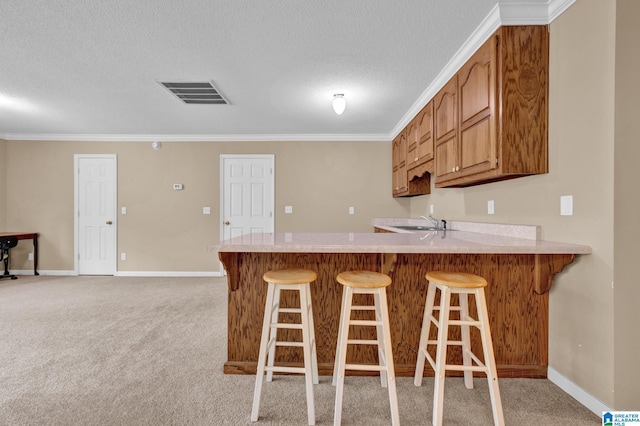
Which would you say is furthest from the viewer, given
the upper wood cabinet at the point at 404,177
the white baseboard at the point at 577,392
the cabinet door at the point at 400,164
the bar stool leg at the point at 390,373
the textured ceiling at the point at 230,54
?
the cabinet door at the point at 400,164

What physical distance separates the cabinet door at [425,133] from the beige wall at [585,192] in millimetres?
1137

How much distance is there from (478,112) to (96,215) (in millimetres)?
5515

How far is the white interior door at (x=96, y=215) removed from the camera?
4.75 metres

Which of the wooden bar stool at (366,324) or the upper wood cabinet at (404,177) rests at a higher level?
the upper wood cabinet at (404,177)

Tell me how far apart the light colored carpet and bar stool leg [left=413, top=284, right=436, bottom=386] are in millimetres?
74

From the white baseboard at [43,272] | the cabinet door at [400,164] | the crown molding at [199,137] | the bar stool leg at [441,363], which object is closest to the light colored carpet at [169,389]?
the bar stool leg at [441,363]

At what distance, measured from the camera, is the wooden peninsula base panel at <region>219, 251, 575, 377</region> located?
1.88m

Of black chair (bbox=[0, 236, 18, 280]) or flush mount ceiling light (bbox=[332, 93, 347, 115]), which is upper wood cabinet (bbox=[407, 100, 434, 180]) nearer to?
flush mount ceiling light (bbox=[332, 93, 347, 115])

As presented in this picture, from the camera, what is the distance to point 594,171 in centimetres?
153

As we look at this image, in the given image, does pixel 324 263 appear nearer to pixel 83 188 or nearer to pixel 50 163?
pixel 83 188

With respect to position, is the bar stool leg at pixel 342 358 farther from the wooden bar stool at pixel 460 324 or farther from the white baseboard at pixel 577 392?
the white baseboard at pixel 577 392

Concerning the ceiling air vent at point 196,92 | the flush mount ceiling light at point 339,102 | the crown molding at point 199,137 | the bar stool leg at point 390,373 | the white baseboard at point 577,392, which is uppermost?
the ceiling air vent at point 196,92

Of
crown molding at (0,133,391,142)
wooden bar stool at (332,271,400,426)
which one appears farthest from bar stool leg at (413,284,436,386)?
crown molding at (0,133,391,142)

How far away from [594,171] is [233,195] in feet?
14.1
